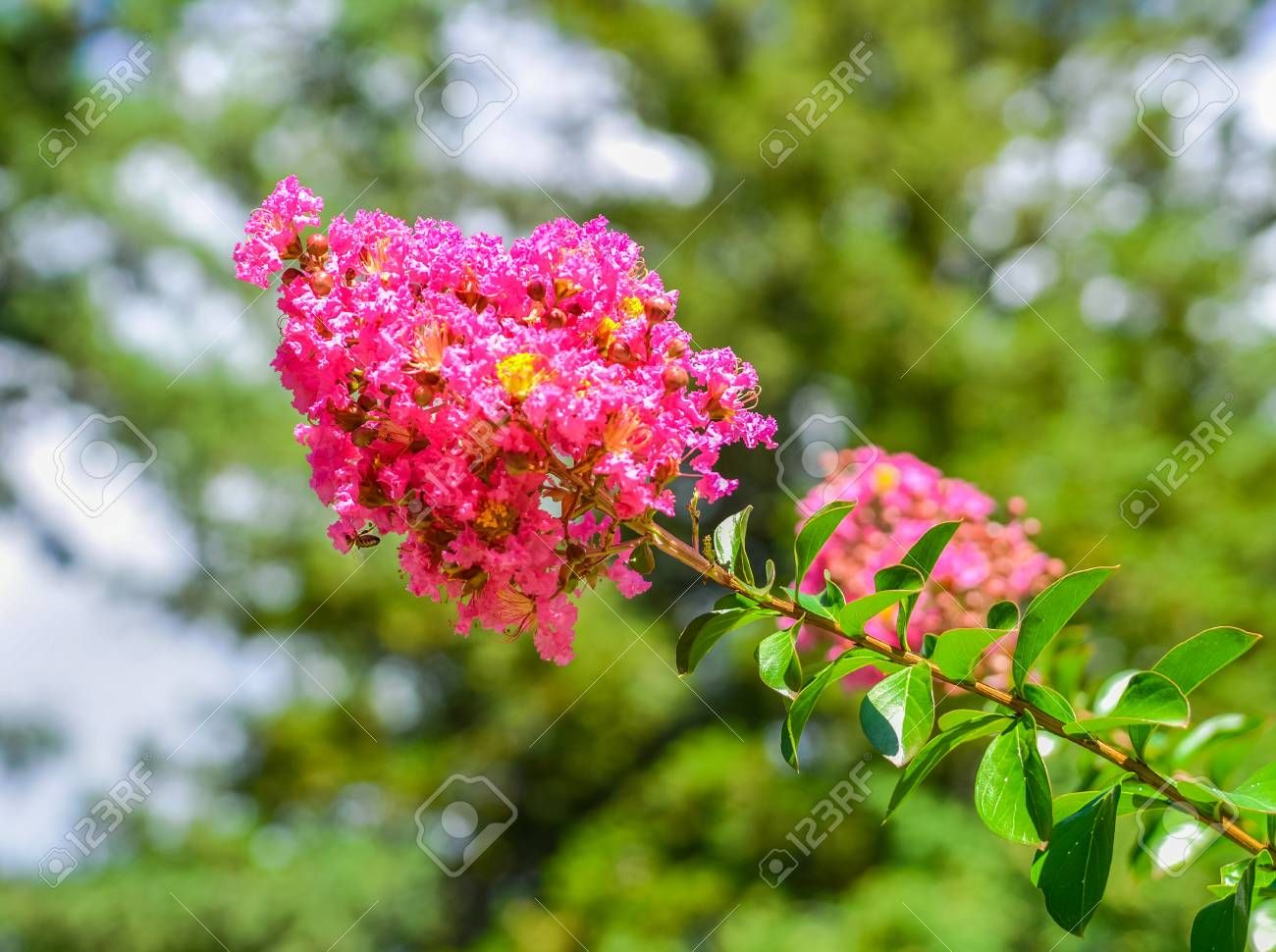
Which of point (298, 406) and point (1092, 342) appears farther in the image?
point (1092, 342)

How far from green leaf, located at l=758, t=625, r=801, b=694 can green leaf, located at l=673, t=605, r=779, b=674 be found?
2 cm

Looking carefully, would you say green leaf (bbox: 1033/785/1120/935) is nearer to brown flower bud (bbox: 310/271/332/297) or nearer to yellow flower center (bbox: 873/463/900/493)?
brown flower bud (bbox: 310/271/332/297)

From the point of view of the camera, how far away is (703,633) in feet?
3.58

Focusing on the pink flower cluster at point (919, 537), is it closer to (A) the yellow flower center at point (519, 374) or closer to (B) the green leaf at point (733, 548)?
(B) the green leaf at point (733, 548)

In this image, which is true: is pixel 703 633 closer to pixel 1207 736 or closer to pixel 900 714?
pixel 900 714

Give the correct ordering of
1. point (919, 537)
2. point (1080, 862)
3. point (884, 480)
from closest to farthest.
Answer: point (1080, 862)
point (919, 537)
point (884, 480)

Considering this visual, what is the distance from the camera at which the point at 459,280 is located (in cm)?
109

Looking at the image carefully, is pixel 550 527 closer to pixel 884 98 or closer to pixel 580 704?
pixel 580 704

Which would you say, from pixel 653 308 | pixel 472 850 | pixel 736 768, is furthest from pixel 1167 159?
pixel 653 308

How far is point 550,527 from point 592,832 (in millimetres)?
5808

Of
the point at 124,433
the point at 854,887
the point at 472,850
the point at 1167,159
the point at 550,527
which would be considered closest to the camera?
the point at 550,527

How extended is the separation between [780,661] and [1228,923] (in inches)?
16.9

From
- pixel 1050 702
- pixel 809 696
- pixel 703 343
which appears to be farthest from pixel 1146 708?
pixel 703 343

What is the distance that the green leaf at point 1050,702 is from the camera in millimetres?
1015
